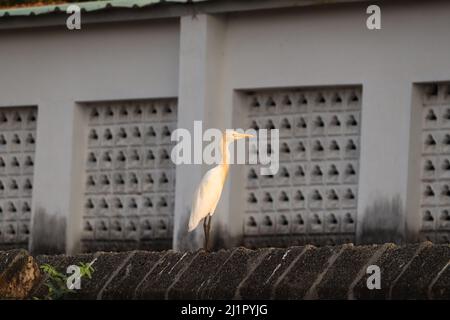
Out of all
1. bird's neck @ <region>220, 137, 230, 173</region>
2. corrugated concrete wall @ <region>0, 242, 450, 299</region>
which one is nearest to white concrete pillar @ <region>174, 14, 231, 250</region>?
bird's neck @ <region>220, 137, 230, 173</region>

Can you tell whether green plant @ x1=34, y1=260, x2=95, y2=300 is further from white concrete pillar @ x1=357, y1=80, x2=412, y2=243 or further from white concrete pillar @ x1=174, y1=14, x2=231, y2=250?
white concrete pillar @ x1=174, y1=14, x2=231, y2=250

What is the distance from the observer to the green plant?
1563 centimetres

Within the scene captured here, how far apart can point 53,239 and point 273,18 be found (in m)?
4.51

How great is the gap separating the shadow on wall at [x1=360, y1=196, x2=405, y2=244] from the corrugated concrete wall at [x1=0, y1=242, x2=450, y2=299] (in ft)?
20.0

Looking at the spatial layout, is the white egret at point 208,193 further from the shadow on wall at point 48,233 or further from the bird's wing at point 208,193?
the shadow on wall at point 48,233

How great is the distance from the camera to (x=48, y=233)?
25219 millimetres

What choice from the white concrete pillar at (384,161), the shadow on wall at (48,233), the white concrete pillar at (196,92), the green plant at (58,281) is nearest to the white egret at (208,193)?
the white concrete pillar at (384,161)

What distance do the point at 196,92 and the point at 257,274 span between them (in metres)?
8.58

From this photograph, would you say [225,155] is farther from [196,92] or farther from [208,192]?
[196,92]

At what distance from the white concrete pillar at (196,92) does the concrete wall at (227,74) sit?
13 mm

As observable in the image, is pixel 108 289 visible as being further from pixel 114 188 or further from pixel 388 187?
pixel 114 188

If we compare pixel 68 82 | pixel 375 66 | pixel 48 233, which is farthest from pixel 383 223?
pixel 68 82

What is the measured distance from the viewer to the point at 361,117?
896 inches
